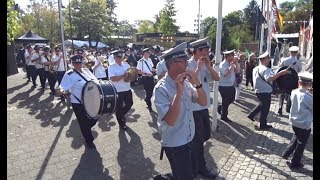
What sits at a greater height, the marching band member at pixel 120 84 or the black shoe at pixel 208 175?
the marching band member at pixel 120 84

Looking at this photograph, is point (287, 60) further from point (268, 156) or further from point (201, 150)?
point (201, 150)

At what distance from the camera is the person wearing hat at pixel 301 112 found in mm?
4996

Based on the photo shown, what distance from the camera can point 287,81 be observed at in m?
7.07

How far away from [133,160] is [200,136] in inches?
65.6

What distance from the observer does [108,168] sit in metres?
5.46

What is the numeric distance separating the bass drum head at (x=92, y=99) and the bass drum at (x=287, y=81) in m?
4.31

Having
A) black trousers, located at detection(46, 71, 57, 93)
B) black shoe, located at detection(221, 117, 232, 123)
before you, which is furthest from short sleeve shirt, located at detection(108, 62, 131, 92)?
black trousers, located at detection(46, 71, 57, 93)

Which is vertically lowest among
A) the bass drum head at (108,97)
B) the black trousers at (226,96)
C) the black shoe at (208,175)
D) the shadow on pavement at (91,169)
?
the shadow on pavement at (91,169)

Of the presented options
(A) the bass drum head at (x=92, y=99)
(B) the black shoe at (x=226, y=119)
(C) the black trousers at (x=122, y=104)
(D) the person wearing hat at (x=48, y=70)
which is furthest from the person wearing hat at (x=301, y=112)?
(D) the person wearing hat at (x=48, y=70)

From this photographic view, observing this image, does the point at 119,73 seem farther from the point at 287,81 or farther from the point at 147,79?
the point at 287,81

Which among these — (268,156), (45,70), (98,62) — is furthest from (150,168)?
(45,70)

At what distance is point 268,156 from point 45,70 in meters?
10.6

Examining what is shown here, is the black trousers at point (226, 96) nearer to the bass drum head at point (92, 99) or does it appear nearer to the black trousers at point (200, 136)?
the black trousers at point (200, 136)

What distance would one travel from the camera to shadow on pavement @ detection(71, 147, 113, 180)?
16.9 ft
